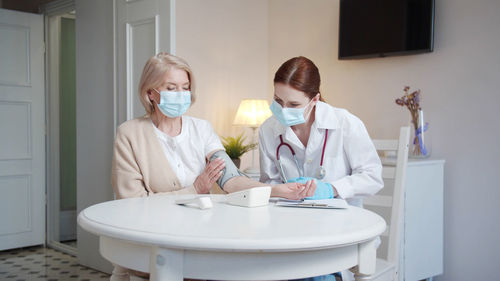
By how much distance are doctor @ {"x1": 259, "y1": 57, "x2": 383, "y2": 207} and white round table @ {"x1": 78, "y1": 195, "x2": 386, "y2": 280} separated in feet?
1.94

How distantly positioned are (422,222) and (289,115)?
142 cm

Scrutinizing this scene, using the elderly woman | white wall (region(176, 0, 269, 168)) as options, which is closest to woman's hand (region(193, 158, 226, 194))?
the elderly woman

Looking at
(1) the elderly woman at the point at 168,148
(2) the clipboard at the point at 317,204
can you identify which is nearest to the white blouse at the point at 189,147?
(1) the elderly woman at the point at 168,148

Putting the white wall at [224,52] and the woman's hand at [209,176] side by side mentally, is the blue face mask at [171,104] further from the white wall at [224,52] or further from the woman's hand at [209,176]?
the white wall at [224,52]

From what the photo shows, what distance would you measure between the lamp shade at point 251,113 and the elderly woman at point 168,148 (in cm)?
130

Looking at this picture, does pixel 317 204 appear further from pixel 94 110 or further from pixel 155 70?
pixel 94 110

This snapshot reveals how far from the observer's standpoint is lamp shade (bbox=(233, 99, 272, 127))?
3557 millimetres

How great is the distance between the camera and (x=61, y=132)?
197 inches

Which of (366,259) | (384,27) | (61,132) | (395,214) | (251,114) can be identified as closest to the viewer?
(366,259)

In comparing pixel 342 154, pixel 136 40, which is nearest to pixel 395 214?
pixel 342 154

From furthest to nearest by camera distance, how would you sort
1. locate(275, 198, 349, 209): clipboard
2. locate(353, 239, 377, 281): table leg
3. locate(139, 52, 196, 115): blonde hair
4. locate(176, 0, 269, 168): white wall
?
locate(176, 0, 269, 168): white wall < locate(139, 52, 196, 115): blonde hair < locate(275, 198, 349, 209): clipboard < locate(353, 239, 377, 281): table leg

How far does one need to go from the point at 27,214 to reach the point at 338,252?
3.98 m

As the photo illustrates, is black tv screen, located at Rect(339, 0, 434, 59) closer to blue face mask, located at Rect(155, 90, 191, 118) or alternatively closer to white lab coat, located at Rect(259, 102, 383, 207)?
white lab coat, located at Rect(259, 102, 383, 207)

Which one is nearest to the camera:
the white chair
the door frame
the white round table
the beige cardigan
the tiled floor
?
the white round table
